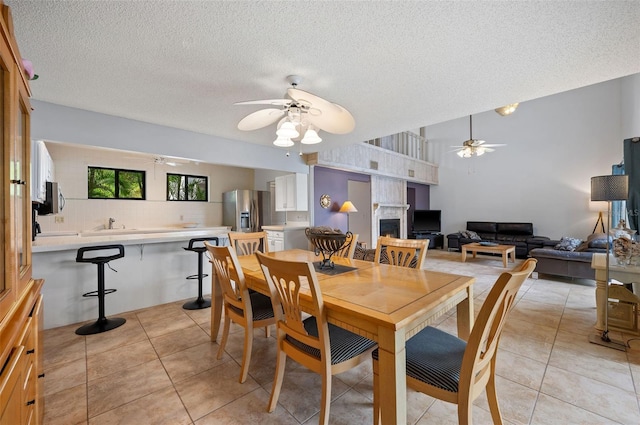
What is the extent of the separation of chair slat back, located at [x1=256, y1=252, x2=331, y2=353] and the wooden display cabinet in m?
0.92

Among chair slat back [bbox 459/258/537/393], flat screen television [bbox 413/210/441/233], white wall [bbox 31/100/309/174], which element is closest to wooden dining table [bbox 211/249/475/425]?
chair slat back [bbox 459/258/537/393]

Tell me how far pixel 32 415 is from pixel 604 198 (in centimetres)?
424

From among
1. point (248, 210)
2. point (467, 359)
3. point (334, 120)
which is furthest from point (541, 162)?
point (467, 359)

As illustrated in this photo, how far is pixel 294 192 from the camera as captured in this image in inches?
203

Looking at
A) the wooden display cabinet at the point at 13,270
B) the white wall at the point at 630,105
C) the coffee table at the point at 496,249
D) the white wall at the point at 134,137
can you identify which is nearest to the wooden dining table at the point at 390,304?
the wooden display cabinet at the point at 13,270

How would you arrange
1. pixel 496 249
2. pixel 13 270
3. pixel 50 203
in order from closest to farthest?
pixel 13 270
pixel 50 203
pixel 496 249

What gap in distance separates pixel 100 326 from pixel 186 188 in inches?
151

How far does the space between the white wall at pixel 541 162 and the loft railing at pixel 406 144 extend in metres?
0.68

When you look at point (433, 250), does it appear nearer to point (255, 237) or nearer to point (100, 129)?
point (255, 237)

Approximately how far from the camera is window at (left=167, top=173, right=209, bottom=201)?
5.83 metres

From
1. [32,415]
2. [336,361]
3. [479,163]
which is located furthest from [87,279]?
[479,163]

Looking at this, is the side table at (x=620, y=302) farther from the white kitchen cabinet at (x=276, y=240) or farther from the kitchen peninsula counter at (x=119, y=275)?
the kitchen peninsula counter at (x=119, y=275)

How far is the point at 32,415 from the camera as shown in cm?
111

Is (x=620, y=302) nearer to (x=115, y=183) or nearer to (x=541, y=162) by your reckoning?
(x=541, y=162)
